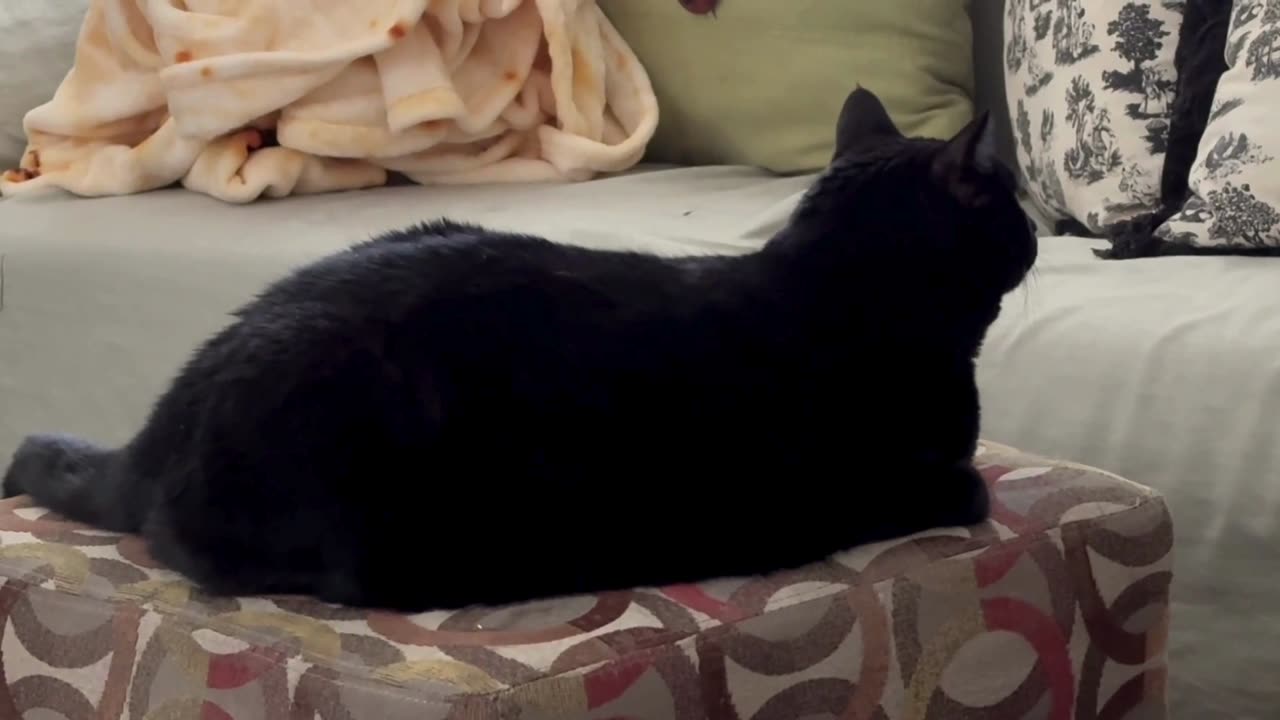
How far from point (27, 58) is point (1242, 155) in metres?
1.33

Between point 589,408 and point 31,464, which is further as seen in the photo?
point 31,464

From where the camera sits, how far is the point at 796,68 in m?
1.39

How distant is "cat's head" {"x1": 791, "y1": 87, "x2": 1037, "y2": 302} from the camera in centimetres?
70

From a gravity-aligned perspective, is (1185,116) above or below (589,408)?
above

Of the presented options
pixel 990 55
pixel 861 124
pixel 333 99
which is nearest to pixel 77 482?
pixel 861 124

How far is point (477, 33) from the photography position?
1396mm

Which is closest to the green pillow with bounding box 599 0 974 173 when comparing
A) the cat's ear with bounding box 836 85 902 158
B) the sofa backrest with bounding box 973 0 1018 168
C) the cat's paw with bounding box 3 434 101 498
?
the sofa backrest with bounding box 973 0 1018 168

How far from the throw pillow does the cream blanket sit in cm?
8

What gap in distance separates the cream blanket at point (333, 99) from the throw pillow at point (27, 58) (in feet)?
0.26

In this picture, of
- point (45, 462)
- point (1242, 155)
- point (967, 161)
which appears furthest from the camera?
point (1242, 155)

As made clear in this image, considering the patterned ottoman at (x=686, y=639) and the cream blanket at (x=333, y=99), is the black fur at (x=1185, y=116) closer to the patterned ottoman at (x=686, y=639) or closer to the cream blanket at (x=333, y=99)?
the patterned ottoman at (x=686, y=639)

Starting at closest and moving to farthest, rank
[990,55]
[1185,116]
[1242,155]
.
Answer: [1242,155]
[1185,116]
[990,55]

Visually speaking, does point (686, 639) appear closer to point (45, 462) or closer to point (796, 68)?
point (45, 462)

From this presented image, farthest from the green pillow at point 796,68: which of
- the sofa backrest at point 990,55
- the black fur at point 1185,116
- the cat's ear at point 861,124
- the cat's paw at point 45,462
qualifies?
the cat's paw at point 45,462
